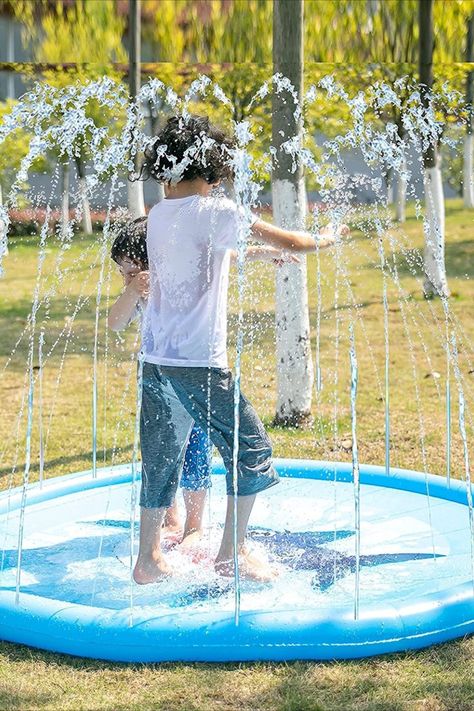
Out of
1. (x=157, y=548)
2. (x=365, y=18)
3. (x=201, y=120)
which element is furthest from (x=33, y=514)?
(x=365, y=18)

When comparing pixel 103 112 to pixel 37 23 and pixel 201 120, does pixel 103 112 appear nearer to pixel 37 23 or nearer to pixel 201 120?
pixel 37 23

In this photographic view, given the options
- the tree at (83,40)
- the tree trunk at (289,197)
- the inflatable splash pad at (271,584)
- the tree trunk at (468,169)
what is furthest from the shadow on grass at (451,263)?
the inflatable splash pad at (271,584)

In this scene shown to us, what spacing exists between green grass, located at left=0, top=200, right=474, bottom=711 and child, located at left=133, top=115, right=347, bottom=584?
572mm

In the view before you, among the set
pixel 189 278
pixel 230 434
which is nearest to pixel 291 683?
pixel 230 434

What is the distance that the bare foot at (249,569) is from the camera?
12.1 ft

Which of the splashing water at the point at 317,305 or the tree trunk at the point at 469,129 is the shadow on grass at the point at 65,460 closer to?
the splashing water at the point at 317,305

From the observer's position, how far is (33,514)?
4672mm

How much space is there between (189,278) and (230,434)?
0.53 meters

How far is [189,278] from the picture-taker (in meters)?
3.45

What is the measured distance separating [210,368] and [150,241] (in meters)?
0.45

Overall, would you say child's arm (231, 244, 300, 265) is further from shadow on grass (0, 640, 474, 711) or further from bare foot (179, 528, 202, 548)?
shadow on grass (0, 640, 474, 711)

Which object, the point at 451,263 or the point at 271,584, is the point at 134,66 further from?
the point at 271,584

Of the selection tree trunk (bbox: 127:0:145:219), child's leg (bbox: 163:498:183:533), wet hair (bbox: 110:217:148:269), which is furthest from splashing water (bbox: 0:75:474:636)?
tree trunk (bbox: 127:0:145:219)

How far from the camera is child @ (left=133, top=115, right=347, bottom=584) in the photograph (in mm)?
3430
